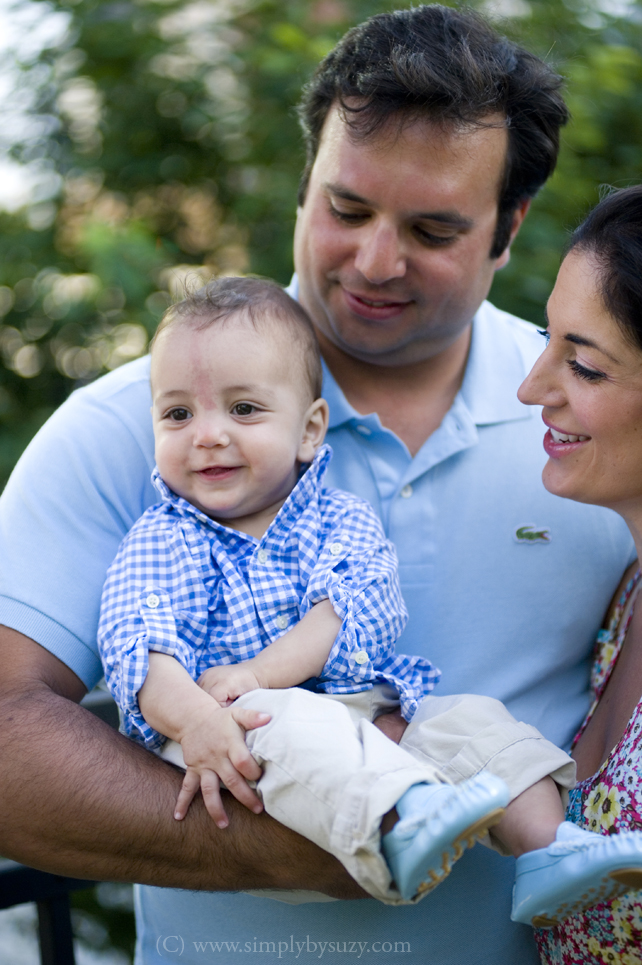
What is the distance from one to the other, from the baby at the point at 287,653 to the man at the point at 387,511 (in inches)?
4.8

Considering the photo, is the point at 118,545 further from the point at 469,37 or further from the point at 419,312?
the point at 469,37

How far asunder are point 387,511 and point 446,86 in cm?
93

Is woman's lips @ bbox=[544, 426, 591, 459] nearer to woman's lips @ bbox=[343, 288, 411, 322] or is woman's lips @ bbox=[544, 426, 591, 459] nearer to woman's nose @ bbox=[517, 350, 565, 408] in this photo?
woman's nose @ bbox=[517, 350, 565, 408]

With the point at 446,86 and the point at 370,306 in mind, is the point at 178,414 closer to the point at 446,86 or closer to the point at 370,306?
the point at 370,306

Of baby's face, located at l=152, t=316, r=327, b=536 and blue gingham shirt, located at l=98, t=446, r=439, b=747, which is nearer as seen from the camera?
blue gingham shirt, located at l=98, t=446, r=439, b=747

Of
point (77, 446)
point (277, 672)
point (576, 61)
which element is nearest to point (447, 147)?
point (77, 446)

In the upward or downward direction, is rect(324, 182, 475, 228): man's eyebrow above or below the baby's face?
above

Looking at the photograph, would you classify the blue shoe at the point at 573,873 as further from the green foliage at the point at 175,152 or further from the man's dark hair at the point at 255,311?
the green foliage at the point at 175,152

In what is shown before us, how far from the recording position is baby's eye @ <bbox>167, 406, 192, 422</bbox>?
184cm

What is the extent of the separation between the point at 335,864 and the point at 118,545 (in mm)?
772

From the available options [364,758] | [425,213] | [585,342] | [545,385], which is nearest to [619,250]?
[585,342]

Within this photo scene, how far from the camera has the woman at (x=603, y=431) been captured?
5.27 ft

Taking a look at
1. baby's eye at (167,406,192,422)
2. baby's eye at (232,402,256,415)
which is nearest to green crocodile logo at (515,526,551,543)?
baby's eye at (232,402,256,415)

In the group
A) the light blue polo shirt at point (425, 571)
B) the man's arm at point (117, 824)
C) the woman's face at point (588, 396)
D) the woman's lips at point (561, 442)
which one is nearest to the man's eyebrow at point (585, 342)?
the woman's face at point (588, 396)
